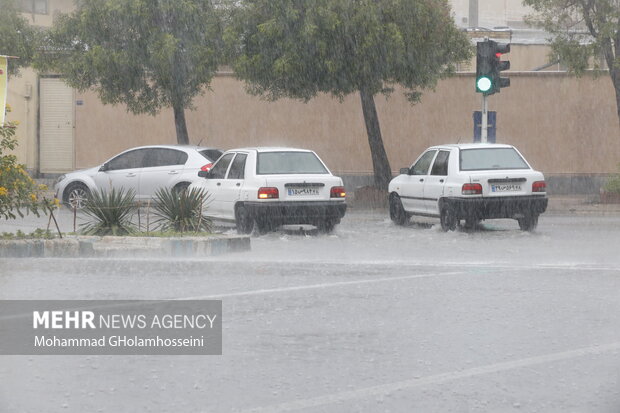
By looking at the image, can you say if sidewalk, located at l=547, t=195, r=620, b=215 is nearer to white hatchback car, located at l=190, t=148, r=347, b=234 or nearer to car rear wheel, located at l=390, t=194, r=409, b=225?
car rear wheel, located at l=390, t=194, r=409, b=225

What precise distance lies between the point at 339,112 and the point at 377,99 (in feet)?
3.79

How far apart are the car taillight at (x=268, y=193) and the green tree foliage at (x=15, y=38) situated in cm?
1622

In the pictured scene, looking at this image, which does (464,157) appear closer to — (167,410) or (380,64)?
(380,64)

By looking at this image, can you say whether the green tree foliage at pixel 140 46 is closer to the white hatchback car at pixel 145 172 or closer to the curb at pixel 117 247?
the white hatchback car at pixel 145 172

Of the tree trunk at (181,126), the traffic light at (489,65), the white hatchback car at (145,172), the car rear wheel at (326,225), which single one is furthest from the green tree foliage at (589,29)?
the car rear wheel at (326,225)

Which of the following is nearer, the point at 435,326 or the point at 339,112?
the point at 435,326

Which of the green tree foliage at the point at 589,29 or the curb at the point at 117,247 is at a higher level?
the green tree foliage at the point at 589,29

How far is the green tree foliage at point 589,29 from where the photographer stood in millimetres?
26031

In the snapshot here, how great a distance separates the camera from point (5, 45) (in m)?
32.4

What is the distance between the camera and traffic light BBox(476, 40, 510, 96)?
2280 centimetres

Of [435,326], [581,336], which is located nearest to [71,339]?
[435,326]

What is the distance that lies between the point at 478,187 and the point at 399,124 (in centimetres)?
1432

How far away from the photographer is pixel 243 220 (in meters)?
18.0

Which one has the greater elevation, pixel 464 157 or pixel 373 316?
pixel 464 157
